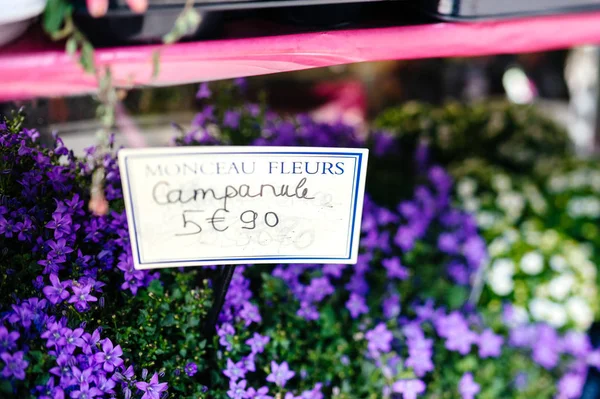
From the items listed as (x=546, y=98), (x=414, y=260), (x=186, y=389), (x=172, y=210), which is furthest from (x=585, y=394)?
(x=546, y=98)

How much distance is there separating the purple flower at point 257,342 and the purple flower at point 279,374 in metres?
0.05

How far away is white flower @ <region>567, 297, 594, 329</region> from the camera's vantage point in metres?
1.97

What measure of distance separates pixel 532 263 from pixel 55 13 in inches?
72.6

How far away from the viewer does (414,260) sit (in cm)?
172

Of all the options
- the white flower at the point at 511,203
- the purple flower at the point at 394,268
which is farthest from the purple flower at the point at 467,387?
the white flower at the point at 511,203

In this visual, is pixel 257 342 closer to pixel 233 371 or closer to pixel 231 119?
pixel 233 371

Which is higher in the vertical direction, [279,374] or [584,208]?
[584,208]

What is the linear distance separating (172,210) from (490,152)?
1951mm

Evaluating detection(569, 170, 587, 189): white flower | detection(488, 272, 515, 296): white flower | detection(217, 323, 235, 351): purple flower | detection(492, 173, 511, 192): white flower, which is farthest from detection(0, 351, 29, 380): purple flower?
detection(569, 170, 587, 189): white flower

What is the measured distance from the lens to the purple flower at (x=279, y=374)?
4.03ft

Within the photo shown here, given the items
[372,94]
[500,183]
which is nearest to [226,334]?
[500,183]

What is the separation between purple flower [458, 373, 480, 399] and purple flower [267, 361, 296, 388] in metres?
0.57

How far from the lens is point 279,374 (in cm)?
123

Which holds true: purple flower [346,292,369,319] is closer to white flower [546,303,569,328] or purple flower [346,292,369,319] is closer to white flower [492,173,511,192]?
white flower [546,303,569,328]
